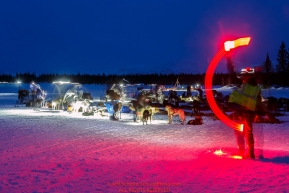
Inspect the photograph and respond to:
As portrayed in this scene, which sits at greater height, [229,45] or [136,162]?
[229,45]

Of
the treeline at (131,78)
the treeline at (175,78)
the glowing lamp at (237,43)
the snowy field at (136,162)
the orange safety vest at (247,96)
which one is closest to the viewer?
the snowy field at (136,162)

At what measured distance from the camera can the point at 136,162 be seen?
295 inches

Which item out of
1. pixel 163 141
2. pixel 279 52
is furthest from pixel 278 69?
pixel 163 141

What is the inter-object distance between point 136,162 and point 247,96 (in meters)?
2.66

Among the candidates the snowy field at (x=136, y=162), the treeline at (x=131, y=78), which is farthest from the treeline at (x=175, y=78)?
the snowy field at (x=136, y=162)

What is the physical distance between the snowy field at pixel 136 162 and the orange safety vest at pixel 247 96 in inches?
45.7

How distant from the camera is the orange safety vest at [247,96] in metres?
7.66

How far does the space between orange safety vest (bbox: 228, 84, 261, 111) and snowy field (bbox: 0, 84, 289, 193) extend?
1.16 meters

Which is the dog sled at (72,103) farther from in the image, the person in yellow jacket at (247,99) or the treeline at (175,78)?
the treeline at (175,78)

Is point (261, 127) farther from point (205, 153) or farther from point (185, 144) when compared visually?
point (205, 153)

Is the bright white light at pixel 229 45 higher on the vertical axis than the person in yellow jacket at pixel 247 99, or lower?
higher

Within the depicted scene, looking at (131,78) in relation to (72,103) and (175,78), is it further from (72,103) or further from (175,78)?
(72,103)

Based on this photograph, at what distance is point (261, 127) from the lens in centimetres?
1414

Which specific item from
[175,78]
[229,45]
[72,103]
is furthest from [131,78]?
[229,45]
